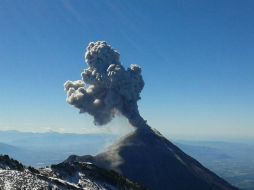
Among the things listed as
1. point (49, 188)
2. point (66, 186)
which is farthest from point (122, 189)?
point (49, 188)

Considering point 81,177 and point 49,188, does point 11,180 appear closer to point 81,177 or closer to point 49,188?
point 49,188

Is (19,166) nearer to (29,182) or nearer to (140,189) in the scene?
(29,182)

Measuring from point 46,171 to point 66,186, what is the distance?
21999 mm

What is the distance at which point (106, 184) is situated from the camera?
111 metres

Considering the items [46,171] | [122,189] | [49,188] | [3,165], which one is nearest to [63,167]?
[46,171]

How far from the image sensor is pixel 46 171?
360ft

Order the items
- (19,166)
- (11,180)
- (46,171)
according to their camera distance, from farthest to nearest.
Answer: (46,171) < (19,166) < (11,180)

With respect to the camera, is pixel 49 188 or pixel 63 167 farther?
pixel 63 167

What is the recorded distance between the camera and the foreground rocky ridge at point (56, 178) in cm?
8050

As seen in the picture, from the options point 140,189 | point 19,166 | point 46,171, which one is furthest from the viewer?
point 140,189

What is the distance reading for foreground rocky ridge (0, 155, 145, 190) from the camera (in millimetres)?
80500

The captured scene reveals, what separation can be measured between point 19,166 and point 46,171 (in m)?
12.2

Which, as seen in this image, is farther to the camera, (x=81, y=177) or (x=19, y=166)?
(x=81, y=177)

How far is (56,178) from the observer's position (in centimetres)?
9656
